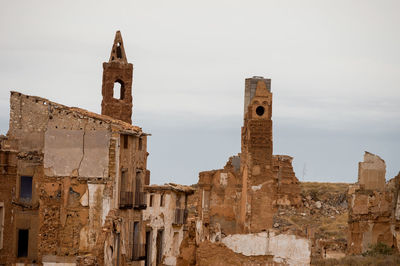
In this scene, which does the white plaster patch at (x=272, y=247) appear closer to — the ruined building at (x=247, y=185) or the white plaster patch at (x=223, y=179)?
the ruined building at (x=247, y=185)

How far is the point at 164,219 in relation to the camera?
40.1 metres

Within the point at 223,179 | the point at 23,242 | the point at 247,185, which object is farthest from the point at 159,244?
the point at 223,179

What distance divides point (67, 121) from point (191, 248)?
640 cm

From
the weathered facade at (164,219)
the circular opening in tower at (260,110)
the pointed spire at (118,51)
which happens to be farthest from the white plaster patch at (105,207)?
the circular opening in tower at (260,110)

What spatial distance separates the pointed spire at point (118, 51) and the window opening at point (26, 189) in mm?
11284

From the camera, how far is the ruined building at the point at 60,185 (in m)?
30.3

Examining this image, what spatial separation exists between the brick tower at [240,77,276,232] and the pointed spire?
437 inches

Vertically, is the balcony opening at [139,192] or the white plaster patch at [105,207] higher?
the balcony opening at [139,192]

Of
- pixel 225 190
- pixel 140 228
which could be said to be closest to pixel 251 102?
pixel 225 190

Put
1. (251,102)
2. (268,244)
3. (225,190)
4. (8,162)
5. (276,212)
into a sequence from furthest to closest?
(276,212)
(225,190)
(251,102)
(8,162)
(268,244)

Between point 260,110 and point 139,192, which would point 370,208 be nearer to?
point 260,110

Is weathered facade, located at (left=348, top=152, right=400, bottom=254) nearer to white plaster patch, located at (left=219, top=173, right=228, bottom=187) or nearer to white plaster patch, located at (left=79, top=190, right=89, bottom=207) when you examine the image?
white plaster patch, located at (left=219, top=173, right=228, bottom=187)

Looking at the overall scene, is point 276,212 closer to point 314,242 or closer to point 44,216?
point 314,242

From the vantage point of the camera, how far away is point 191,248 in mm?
27859
